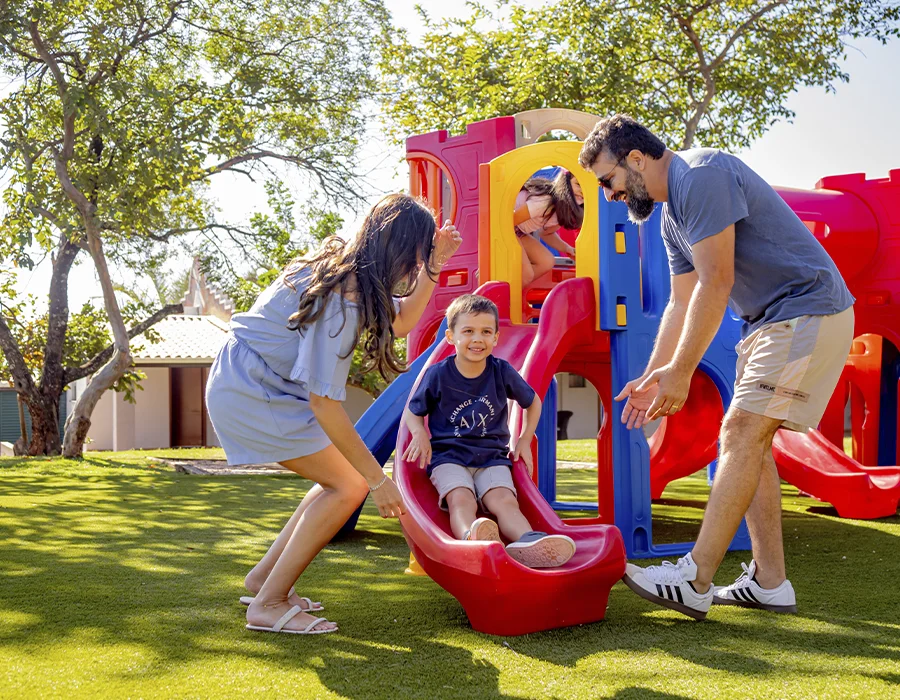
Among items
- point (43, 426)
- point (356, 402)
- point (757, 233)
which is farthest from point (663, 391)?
point (356, 402)

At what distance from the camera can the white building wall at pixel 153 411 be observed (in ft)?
78.4

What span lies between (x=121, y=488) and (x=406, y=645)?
6.17m

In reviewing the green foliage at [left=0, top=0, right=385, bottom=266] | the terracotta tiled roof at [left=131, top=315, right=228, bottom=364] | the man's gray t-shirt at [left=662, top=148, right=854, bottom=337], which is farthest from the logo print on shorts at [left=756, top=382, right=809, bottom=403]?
the terracotta tiled roof at [left=131, top=315, right=228, bottom=364]

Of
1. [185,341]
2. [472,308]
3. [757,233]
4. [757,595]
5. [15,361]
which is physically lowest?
[757,595]

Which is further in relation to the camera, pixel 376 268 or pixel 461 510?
pixel 461 510

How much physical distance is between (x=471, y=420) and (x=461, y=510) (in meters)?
0.45

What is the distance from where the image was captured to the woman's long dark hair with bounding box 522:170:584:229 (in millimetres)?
6145

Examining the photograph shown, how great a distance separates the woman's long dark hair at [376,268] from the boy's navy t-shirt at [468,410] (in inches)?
32.8

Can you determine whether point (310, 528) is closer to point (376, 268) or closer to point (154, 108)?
point (376, 268)

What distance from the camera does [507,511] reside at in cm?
370

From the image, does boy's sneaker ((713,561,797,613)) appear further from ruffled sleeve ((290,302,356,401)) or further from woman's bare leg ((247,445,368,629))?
ruffled sleeve ((290,302,356,401))

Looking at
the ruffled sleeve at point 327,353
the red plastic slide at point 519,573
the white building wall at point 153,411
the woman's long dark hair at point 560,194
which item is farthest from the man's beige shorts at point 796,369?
the white building wall at point 153,411

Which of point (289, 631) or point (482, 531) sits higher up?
point (482, 531)

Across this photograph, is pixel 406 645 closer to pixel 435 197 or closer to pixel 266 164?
pixel 435 197
